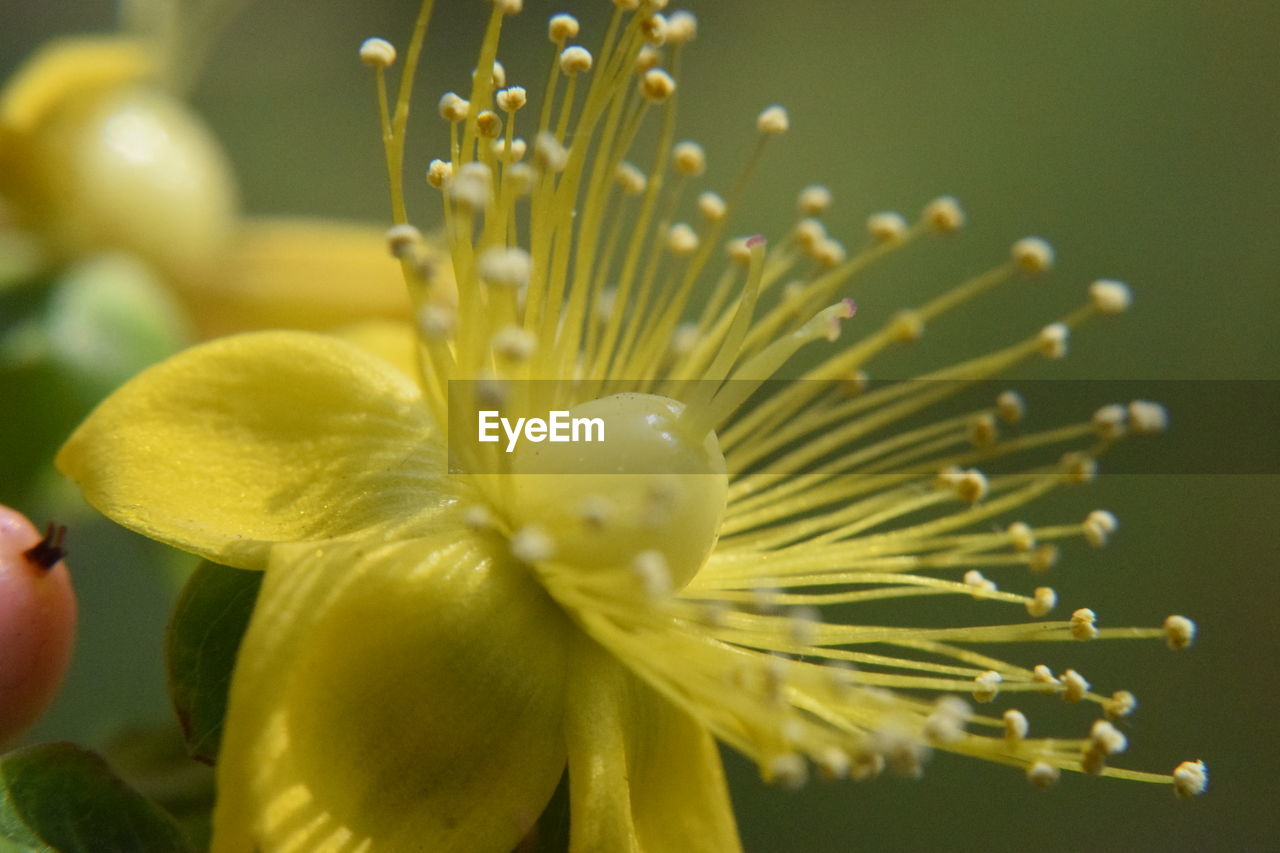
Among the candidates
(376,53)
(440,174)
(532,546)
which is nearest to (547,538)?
(532,546)

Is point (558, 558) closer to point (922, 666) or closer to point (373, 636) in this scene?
point (373, 636)

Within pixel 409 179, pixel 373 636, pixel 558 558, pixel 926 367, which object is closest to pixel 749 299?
pixel 558 558

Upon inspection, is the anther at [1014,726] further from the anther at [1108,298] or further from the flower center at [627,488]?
the anther at [1108,298]

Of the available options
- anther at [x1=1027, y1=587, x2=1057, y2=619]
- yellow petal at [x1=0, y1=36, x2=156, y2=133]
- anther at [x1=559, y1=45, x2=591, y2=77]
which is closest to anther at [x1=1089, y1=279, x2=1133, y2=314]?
anther at [x1=1027, y1=587, x2=1057, y2=619]

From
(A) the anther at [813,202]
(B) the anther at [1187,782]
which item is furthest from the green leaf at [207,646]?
(B) the anther at [1187,782]

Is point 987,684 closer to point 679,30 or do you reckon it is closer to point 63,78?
point 679,30
